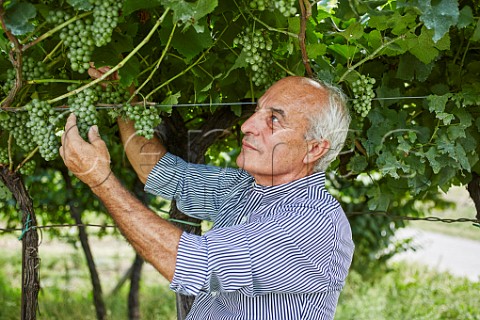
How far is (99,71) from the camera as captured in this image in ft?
6.88

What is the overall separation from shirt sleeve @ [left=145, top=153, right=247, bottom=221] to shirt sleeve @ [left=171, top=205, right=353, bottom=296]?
579 millimetres

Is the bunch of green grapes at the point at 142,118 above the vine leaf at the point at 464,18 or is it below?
below

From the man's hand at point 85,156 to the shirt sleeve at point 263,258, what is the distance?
0.30 meters

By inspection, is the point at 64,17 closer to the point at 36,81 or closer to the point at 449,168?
the point at 36,81

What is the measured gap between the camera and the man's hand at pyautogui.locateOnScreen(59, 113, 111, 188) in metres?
1.93

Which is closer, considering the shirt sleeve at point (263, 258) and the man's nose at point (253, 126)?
the shirt sleeve at point (263, 258)

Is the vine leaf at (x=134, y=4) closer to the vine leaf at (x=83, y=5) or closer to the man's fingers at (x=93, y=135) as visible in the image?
the vine leaf at (x=83, y=5)

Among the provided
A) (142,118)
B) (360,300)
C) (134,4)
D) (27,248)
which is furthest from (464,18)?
(360,300)

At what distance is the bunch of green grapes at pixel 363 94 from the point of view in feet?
7.45

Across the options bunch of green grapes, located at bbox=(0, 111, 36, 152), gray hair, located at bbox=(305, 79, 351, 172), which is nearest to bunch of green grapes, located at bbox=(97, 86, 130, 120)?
bunch of green grapes, located at bbox=(0, 111, 36, 152)

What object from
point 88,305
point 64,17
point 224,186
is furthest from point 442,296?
point 64,17

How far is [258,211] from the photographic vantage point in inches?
85.8

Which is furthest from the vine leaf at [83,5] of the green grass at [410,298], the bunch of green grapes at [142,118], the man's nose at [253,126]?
the green grass at [410,298]

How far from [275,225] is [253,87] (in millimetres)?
746
